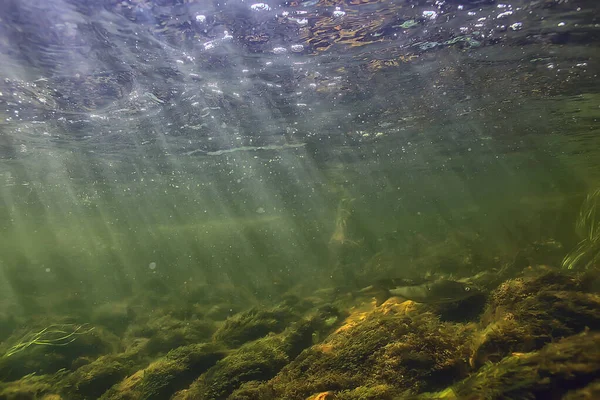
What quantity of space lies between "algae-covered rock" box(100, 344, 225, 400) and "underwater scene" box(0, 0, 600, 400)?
4cm

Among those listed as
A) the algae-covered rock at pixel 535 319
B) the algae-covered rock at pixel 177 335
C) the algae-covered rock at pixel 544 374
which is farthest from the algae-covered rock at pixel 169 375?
the algae-covered rock at pixel 535 319

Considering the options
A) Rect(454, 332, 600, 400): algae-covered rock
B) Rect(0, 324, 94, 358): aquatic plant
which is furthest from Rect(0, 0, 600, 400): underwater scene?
Rect(0, 324, 94, 358): aquatic plant

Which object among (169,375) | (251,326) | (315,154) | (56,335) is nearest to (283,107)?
(315,154)

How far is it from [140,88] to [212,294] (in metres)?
12.4

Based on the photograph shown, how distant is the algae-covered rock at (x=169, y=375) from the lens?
657 cm

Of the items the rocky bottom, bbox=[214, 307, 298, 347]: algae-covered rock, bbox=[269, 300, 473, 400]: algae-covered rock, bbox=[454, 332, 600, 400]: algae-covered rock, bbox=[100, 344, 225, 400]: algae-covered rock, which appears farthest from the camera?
bbox=[214, 307, 298, 347]: algae-covered rock

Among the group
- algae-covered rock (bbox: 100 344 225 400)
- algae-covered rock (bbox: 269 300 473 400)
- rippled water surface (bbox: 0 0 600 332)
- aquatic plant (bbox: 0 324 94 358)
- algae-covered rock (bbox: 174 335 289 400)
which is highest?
rippled water surface (bbox: 0 0 600 332)

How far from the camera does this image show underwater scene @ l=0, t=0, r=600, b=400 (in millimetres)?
5090

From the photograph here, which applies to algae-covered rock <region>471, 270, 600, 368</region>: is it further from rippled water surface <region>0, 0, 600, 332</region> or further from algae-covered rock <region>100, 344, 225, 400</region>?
rippled water surface <region>0, 0, 600, 332</region>

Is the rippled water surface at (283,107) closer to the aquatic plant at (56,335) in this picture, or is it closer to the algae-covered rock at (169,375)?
the algae-covered rock at (169,375)

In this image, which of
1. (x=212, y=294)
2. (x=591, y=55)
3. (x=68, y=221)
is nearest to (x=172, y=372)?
(x=212, y=294)

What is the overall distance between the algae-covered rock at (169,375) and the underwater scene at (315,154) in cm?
4

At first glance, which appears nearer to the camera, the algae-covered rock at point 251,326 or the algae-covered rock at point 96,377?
the algae-covered rock at point 96,377

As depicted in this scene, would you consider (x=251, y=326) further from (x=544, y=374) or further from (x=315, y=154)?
(x=315, y=154)
